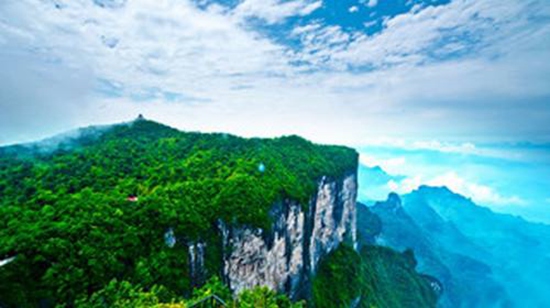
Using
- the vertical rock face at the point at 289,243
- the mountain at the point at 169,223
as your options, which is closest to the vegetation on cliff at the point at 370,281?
the mountain at the point at 169,223

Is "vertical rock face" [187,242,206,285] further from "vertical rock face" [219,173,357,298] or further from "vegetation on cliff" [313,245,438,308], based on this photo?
"vegetation on cliff" [313,245,438,308]

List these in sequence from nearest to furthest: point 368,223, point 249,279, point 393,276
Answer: point 249,279, point 393,276, point 368,223

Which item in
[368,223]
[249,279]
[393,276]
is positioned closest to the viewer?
[249,279]

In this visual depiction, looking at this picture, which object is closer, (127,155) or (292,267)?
(127,155)

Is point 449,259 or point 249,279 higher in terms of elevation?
point 249,279

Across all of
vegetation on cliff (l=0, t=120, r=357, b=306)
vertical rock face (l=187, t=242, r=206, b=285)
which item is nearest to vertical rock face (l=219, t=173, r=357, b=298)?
vegetation on cliff (l=0, t=120, r=357, b=306)

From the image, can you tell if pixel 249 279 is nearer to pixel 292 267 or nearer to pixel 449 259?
pixel 292 267

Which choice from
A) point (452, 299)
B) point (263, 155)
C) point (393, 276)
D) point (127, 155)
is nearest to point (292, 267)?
point (263, 155)
